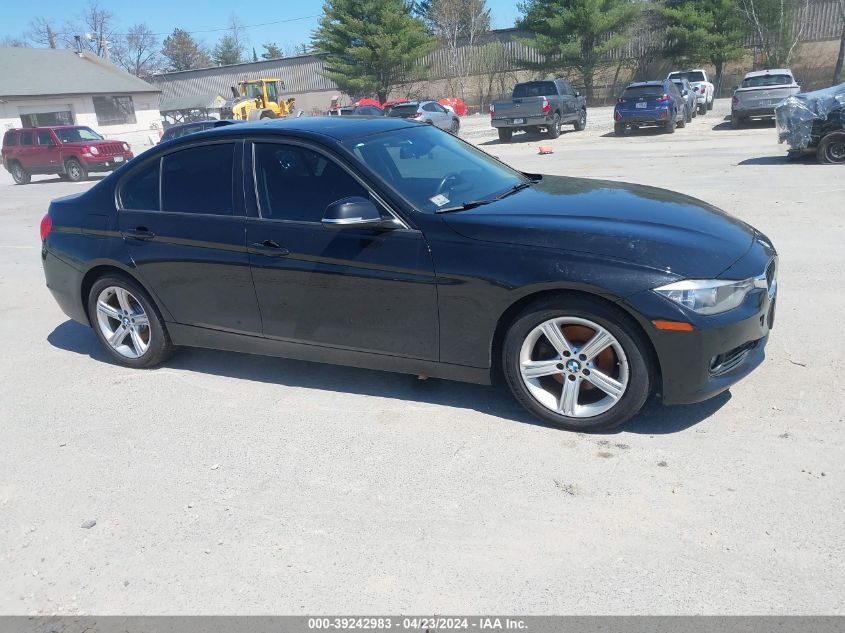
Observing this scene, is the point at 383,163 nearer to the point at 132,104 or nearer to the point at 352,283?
the point at 352,283

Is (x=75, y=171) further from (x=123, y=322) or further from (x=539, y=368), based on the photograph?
(x=539, y=368)

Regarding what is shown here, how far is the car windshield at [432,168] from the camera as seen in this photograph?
14.6ft

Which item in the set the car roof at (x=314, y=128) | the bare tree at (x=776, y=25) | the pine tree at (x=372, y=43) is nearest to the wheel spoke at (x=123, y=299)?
the car roof at (x=314, y=128)

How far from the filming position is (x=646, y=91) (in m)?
23.9

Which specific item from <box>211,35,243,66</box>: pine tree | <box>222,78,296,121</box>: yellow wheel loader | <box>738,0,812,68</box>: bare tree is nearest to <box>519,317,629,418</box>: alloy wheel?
<box>222,78,296,121</box>: yellow wheel loader

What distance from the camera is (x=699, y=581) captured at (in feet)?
9.41

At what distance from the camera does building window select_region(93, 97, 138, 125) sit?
47469mm

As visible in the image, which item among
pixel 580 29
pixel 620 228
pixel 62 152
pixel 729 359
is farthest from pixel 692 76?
pixel 729 359

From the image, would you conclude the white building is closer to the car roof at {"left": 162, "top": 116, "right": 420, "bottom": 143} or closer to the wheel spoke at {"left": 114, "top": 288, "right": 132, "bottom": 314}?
the wheel spoke at {"left": 114, "top": 288, "right": 132, "bottom": 314}

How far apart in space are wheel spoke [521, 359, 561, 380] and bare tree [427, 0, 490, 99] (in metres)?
52.9

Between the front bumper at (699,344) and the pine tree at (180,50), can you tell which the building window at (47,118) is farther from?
the pine tree at (180,50)

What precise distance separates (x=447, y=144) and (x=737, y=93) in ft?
70.7

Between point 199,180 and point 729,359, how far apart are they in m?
3.48

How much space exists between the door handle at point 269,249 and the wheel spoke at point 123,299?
133cm
